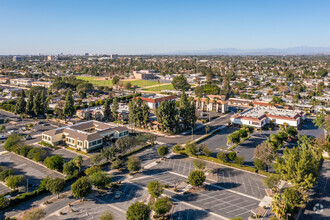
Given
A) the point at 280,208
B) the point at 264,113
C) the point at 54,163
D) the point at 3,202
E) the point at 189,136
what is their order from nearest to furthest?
the point at 280,208, the point at 3,202, the point at 54,163, the point at 189,136, the point at 264,113

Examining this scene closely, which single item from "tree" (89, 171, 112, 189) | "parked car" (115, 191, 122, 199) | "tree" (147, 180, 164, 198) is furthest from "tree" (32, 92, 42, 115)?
"tree" (147, 180, 164, 198)

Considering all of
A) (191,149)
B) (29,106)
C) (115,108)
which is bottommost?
(191,149)

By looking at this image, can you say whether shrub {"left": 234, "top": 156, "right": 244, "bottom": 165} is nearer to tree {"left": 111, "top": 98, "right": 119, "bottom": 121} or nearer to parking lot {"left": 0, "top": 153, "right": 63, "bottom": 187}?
parking lot {"left": 0, "top": 153, "right": 63, "bottom": 187}

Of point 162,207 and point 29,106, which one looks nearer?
point 162,207

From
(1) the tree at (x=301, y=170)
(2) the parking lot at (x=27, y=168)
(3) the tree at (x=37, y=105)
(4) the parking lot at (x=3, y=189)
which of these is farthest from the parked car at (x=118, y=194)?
(3) the tree at (x=37, y=105)

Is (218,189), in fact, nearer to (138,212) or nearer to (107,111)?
(138,212)

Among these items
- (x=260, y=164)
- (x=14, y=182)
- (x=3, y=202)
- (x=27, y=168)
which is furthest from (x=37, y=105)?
(x=260, y=164)

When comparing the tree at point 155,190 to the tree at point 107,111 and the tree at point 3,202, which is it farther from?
the tree at point 107,111

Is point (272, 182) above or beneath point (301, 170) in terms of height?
beneath

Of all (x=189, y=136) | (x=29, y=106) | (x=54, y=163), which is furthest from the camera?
(x=29, y=106)

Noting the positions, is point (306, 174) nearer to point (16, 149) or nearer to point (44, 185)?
point (44, 185)
